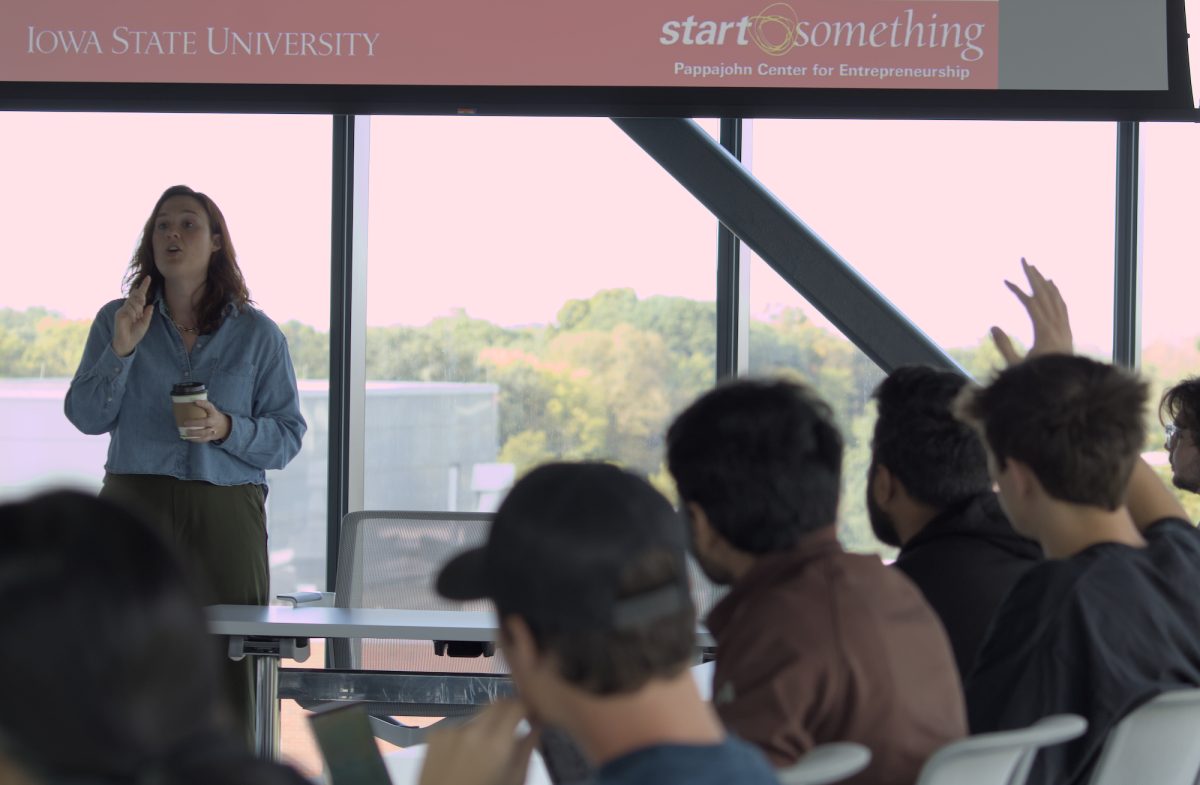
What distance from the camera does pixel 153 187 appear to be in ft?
15.0

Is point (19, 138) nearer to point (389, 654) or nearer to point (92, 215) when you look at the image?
point (92, 215)

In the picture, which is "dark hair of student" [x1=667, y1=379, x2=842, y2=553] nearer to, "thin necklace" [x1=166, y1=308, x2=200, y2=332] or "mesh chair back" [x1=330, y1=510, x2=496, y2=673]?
"mesh chair back" [x1=330, y1=510, x2=496, y2=673]

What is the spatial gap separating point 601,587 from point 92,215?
413 centimetres

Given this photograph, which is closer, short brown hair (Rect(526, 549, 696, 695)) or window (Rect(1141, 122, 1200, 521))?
short brown hair (Rect(526, 549, 696, 695))

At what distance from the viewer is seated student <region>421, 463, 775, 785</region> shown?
969mm

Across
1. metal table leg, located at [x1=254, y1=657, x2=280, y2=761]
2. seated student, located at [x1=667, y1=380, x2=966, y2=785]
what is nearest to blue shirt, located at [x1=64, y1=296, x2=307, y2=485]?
metal table leg, located at [x1=254, y1=657, x2=280, y2=761]

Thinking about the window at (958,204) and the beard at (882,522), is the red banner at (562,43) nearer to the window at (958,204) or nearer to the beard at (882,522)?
the window at (958,204)

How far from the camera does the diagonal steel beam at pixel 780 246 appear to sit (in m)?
3.82

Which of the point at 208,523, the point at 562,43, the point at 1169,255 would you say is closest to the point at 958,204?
the point at 1169,255

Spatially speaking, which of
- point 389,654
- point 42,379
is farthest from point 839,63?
point 42,379

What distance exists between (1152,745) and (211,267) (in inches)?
99.9

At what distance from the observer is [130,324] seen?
3090 mm

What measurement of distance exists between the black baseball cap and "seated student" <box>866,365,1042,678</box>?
0.99m

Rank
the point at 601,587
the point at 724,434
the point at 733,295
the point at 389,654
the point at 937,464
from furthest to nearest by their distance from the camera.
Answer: the point at 733,295
the point at 389,654
the point at 937,464
the point at 724,434
the point at 601,587
